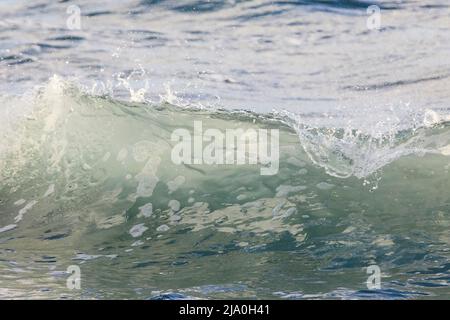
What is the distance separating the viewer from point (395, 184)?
801 centimetres

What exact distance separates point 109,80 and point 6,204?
432 cm

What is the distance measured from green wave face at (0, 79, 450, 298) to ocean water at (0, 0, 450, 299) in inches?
1.1

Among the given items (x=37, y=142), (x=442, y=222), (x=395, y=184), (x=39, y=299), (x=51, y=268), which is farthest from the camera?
(x=37, y=142)

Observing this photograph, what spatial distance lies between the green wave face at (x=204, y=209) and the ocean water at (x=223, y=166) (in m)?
0.03

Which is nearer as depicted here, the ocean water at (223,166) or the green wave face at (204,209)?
the green wave face at (204,209)

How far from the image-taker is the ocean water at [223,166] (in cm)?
549

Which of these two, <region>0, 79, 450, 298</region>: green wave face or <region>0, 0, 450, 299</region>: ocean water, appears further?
<region>0, 0, 450, 299</region>: ocean water

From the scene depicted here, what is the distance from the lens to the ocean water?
18.0 feet

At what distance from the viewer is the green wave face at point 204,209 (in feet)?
17.1

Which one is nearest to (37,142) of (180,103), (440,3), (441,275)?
(180,103)

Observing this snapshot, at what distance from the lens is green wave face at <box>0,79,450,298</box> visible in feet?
17.1

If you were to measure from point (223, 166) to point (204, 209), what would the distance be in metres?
1.21

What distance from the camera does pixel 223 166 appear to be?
337 inches

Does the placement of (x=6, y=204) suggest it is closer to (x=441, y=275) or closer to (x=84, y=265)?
(x=84, y=265)
